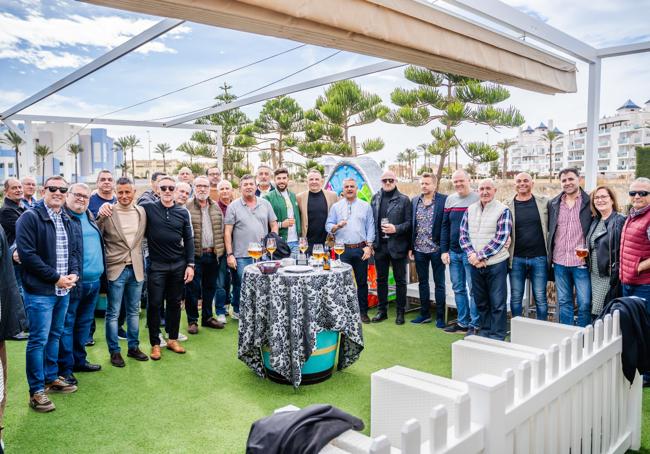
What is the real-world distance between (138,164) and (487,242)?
101 meters

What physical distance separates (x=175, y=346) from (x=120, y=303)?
0.64 m

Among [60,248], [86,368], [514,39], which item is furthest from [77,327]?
[514,39]

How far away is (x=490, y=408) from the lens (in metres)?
1.43

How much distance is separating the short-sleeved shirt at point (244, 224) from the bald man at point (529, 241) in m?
2.34

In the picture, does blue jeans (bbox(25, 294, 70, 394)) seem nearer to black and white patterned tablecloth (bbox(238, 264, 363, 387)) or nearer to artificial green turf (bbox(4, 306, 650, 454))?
artificial green turf (bbox(4, 306, 650, 454))

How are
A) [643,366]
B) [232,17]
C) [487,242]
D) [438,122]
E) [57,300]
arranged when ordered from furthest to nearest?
[438,122] < [487,242] < [57,300] < [643,366] < [232,17]

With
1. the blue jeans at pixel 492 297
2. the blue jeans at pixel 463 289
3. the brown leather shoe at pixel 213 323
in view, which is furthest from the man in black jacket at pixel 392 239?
the brown leather shoe at pixel 213 323

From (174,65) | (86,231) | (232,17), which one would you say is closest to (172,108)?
(174,65)

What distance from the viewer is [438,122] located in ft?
57.7

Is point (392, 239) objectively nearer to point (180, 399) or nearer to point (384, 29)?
point (180, 399)

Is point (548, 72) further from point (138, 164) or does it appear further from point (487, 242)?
point (138, 164)

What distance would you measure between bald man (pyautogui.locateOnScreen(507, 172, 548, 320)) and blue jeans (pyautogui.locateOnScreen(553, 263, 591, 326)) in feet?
0.43

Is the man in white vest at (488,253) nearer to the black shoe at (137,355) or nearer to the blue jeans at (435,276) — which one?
the blue jeans at (435,276)

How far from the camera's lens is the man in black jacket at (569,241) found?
12.7 feet
